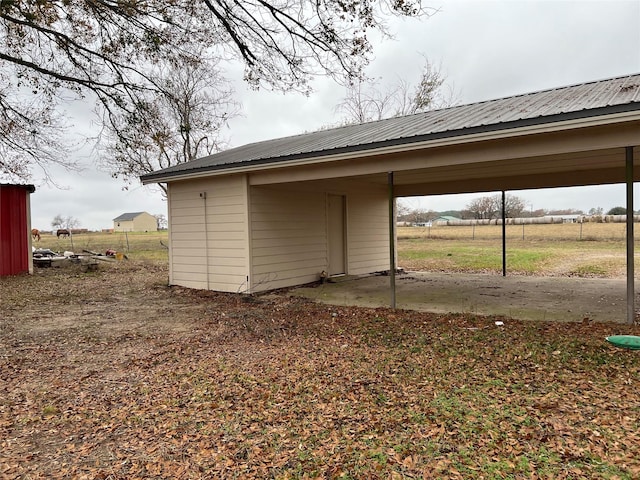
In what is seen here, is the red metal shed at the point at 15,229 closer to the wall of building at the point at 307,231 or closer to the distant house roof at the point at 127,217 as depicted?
the wall of building at the point at 307,231

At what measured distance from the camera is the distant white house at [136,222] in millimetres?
72250

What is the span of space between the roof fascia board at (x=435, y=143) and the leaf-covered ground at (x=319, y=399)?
217cm

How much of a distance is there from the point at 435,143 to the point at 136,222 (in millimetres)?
75318

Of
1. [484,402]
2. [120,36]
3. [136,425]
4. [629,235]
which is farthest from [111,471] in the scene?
[120,36]

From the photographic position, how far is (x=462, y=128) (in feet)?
15.8

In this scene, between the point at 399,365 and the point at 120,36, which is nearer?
the point at 399,365

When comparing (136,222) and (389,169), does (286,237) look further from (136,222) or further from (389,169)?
(136,222)

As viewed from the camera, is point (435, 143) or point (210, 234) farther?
point (210, 234)

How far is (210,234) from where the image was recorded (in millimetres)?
8258

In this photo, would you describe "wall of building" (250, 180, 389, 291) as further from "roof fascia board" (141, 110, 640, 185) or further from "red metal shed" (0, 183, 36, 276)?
"red metal shed" (0, 183, 36, 276)

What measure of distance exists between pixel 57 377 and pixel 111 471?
6.23ft

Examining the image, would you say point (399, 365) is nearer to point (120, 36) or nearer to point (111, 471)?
point (111, 471)

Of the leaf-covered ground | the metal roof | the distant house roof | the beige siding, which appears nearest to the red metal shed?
the beige siding

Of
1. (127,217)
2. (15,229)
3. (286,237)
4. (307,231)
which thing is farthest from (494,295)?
(127,217)
